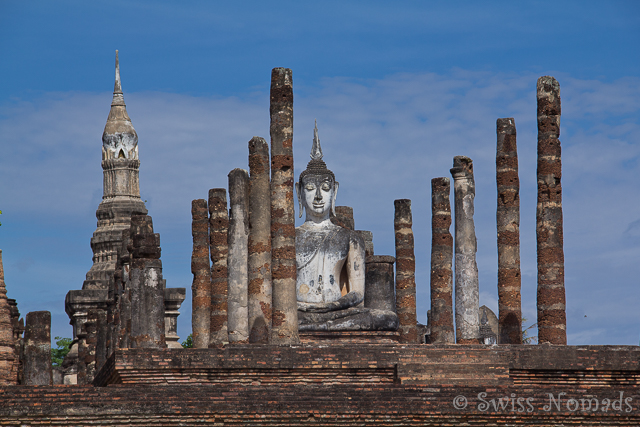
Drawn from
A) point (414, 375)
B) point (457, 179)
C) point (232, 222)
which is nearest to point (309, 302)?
point (232, 222)

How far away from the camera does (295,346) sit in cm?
1775

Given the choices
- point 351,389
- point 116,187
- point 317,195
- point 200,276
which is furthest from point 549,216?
point 116,187

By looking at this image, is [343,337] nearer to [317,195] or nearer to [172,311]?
[317,195]

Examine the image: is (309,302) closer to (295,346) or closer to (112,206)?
(295,346)

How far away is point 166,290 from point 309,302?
947cm

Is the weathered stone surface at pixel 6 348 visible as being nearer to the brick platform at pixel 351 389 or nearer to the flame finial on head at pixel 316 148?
the brick platform at pixel 351 389

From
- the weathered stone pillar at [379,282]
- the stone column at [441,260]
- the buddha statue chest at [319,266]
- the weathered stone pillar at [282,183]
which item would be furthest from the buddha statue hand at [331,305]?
the stone column at [441,260]

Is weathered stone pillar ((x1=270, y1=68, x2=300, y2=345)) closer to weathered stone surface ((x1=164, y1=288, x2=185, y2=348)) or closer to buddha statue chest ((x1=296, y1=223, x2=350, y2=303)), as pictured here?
buddha statue chest ((x1=296, y1=223, x2=350, y2=303))

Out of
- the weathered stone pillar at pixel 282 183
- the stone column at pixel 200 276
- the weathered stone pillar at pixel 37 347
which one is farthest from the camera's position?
the stone column at pixel 200 276

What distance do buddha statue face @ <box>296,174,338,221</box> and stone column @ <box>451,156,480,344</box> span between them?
7.54 feet

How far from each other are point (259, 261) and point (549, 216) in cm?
479

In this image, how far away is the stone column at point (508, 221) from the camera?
70.4 feet

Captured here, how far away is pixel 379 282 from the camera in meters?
24.9

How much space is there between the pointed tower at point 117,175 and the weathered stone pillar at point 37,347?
18149mm
